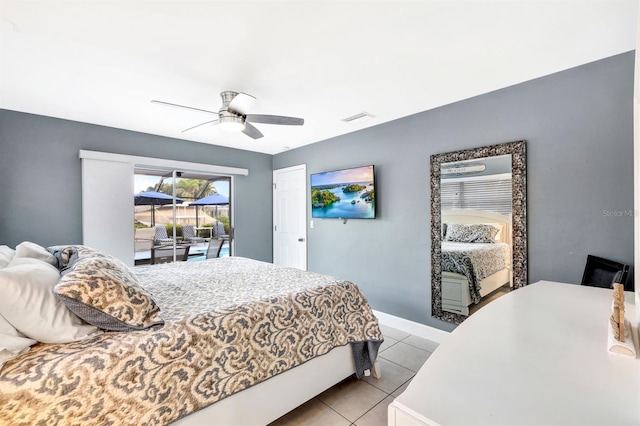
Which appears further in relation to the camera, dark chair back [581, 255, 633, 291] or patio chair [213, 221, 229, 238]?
patio chair [213, 221, 229, 238]

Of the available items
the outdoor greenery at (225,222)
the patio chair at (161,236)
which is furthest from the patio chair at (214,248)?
the patio chair at (161,236)

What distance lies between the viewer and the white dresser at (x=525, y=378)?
72 cm

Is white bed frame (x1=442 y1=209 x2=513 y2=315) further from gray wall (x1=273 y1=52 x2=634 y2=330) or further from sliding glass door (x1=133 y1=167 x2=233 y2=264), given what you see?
sliding glass door (x1=133 y1=167 x2=233 y2=264)

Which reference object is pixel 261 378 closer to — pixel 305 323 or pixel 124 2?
pixel 305 323

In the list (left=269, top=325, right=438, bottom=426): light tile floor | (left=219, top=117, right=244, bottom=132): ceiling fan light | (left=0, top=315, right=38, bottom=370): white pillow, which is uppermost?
(left=219, top=117, right=244, bottom=132): ceiling fan light

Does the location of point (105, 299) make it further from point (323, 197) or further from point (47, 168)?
point (323, 197)

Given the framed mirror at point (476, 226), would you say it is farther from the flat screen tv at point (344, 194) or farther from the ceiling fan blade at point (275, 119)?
the ceiling fan blade at point (275, 119)

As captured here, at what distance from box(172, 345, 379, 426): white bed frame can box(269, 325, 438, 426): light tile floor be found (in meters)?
0.15

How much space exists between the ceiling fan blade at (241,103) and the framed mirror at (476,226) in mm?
1937

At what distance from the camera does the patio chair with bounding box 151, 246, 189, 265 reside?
13.0 feet

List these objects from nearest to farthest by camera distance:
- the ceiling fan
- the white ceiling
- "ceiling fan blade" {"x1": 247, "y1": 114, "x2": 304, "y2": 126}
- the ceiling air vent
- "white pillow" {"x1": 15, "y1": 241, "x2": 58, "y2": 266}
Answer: the white ceiling → "white pillow" {"x1": 15, "y1": 241, "x2": 58, "y2": 266} → the ceiling fan → "ceiling fan blade" {"x1": 247, "y1": 114, "x2": 304, "y2": 126} → the ceiling air vent

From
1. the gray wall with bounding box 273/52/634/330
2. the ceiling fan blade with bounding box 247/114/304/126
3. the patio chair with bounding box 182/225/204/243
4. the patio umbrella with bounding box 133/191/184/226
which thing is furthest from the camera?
the patio chair with bounding box 182/225/204/243

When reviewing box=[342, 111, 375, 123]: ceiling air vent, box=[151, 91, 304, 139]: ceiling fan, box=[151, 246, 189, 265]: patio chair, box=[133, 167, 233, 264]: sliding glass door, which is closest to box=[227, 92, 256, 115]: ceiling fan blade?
box=[151, 91, 304, 139]: ceiling fan

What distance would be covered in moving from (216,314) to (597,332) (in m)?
1.77
